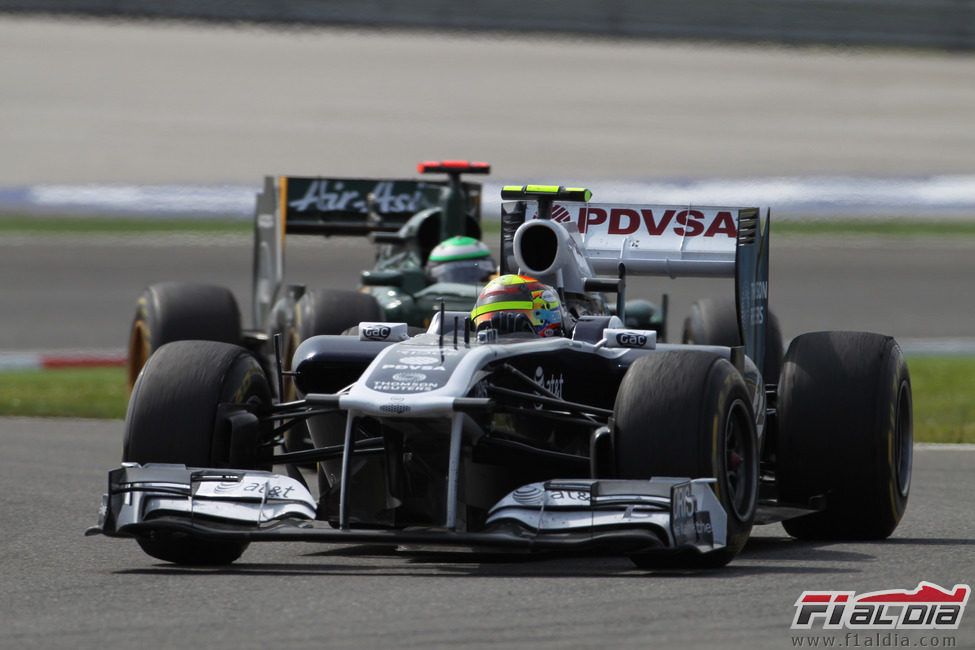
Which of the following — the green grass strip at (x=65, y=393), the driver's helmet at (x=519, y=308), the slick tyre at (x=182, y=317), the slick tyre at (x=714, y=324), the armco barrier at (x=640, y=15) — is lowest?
the green grass strip at (x=65, y=393)

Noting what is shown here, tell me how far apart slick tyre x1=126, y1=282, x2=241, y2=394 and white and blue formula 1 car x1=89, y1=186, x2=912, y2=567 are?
17.8ft

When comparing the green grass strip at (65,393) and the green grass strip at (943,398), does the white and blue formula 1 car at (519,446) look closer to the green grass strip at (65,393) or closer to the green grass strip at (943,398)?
the green grass strip at (943,398)

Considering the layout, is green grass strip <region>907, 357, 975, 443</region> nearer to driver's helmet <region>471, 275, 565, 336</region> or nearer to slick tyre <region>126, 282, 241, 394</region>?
slick tyre <region>126, 282, 241, 394</region>

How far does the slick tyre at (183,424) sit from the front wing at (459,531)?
12cm

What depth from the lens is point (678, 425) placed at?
309 inches

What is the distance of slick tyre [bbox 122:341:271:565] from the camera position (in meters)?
8.34

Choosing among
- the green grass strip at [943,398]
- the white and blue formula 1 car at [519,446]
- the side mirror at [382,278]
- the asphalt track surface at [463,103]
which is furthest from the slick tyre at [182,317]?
the asphalt track surface at [463,103]

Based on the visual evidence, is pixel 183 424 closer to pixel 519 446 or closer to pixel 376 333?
pixel 376 333

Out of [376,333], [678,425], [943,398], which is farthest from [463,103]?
[678,425]

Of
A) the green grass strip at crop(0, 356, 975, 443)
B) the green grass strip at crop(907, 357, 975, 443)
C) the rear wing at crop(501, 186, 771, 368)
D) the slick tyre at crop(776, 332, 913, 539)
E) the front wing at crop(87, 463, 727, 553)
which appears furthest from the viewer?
the green grass strip at crop(0, 356, 975, 443)

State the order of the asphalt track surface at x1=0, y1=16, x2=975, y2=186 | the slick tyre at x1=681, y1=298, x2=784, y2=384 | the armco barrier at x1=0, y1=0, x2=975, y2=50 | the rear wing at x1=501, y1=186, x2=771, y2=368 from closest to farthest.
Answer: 1. the rear wing at x1=501, y1=186, x2=771, y2=368
2. the slick tyre at x1=681, y1=298, x2=784, y2=384
3. the asphalt track surface at x1=0, y1=16, x2=975, y2=186
4. the armco barrier at x1=0, y1=0, x2=975, y2=50

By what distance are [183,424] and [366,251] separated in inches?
860


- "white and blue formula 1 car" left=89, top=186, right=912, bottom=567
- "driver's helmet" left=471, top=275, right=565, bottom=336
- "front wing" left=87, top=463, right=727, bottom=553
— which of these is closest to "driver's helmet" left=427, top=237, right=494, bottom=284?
"white and blue formula 1 car" left=89, top=186, right=912, bottom=567

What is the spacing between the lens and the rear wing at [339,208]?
1620cm
